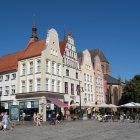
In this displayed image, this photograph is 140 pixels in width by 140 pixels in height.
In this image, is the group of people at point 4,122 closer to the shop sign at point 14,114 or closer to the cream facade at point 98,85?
the shop sign at point 14,114

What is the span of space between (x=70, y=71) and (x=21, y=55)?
32.2 ft

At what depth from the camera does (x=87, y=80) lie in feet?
199

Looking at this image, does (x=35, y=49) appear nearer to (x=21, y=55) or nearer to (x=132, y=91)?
(x=21, y=55)

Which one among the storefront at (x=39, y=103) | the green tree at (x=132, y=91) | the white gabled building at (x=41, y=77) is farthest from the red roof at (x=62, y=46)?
the green tree at (x=132, y=91)

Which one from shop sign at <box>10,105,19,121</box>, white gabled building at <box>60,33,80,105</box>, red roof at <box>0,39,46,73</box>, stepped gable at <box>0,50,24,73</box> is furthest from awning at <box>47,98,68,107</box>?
shop sign at <box>10,105,19,121</box>

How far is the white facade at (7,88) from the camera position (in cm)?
4950

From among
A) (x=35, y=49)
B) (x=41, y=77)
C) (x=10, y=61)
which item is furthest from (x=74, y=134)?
(x=10, y=61)

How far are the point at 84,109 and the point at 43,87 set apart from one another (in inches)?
610

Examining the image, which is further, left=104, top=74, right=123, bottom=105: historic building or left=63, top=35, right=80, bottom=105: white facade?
left=104, top=74, right=123, bottom=105: historic building

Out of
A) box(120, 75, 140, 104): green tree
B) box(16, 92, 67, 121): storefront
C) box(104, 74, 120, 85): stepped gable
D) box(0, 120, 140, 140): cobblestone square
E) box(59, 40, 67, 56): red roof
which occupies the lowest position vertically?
box(0, 120, 140, 140): cobblestone square

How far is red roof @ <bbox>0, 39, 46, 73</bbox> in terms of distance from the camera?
48.2 m

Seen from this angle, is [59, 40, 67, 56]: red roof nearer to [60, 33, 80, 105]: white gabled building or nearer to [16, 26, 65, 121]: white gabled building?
[60, 33, 80, 105]: white gabled building

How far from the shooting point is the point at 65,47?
52844mm

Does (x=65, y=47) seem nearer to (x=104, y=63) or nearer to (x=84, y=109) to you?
(x=84, y=109)
